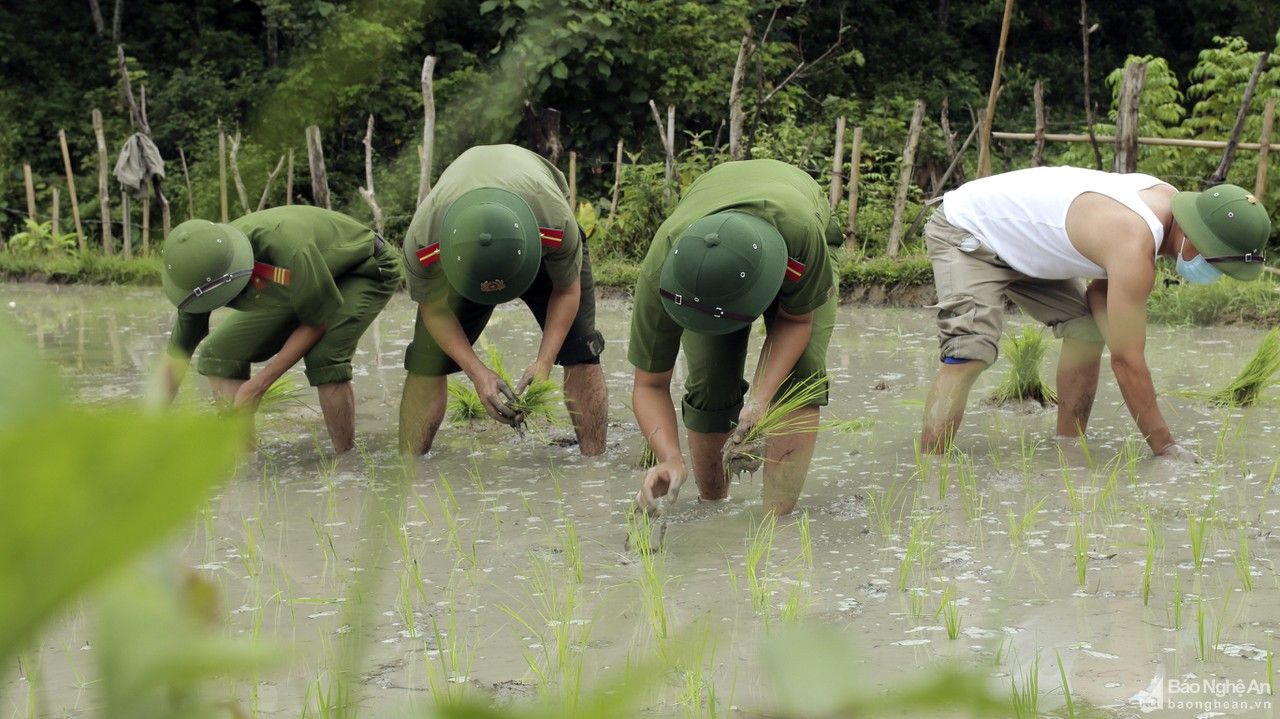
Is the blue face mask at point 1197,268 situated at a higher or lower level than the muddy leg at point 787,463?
higher

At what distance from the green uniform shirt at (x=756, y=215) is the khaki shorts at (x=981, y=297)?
2.87 ft

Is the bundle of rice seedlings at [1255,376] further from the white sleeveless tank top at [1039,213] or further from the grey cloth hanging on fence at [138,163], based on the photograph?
the grey cloth hanging on fence at [138,163]

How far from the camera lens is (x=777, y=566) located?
3600mm

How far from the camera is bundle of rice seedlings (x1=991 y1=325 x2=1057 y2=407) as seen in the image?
577 cm

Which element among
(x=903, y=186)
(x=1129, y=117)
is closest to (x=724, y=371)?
(x=1129, y=117)

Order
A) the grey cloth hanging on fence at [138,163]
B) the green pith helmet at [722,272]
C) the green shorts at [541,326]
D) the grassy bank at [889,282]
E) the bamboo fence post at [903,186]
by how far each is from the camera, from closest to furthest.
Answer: the green pith helmet at [722,272]
the green shorts at [541,326]
the grassy bank at [889,282]
the bamboo fence post at [903,186]
the grey cloth hanging on fence at [138,163]

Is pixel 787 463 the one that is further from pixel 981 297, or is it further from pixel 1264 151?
pixel 1264 151

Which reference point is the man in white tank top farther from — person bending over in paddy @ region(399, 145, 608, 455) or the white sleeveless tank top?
person bending over in paddy @ region(399, 145, 608, 455)

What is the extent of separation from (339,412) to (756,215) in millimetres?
2273

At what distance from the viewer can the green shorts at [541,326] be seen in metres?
5.13

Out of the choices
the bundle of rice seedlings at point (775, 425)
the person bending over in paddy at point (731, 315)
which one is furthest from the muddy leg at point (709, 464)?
the bundle of rice seedlings at point (775, 425)

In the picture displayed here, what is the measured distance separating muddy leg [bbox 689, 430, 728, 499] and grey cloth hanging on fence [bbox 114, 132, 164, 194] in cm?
1033

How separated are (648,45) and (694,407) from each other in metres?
11.0

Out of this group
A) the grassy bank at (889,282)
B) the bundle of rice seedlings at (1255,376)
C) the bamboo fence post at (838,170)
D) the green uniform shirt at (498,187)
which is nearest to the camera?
the green uniform shirt at (498,187)
